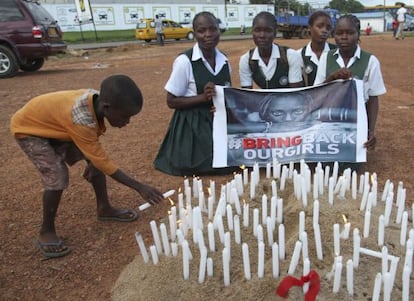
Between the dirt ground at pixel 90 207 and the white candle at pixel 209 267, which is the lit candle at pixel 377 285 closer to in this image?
the white candle at pixel 209 267

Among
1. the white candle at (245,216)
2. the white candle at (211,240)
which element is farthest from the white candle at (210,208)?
the white candle at (211,240)

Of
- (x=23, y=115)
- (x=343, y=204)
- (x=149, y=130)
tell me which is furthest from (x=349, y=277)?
(x=149, y=130)

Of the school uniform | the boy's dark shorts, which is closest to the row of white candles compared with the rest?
the boy's dark shorts

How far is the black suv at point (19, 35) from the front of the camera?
36.8 feet

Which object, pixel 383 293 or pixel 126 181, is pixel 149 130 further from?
pixel 383 293

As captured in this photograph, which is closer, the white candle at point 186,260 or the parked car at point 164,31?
the white candle at point 186,260

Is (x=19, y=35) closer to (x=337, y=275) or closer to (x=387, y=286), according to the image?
(x=337, y=275)

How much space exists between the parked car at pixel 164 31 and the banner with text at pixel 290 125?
24805 mm

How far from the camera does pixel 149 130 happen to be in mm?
6457

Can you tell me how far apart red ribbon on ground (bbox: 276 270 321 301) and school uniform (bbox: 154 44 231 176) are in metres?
2.33

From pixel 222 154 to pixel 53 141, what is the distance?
1848mm

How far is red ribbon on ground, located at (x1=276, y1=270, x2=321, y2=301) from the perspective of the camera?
2.26 m

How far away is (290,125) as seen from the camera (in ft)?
14.6

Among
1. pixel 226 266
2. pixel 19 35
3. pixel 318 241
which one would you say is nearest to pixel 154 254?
pixel 226 266
